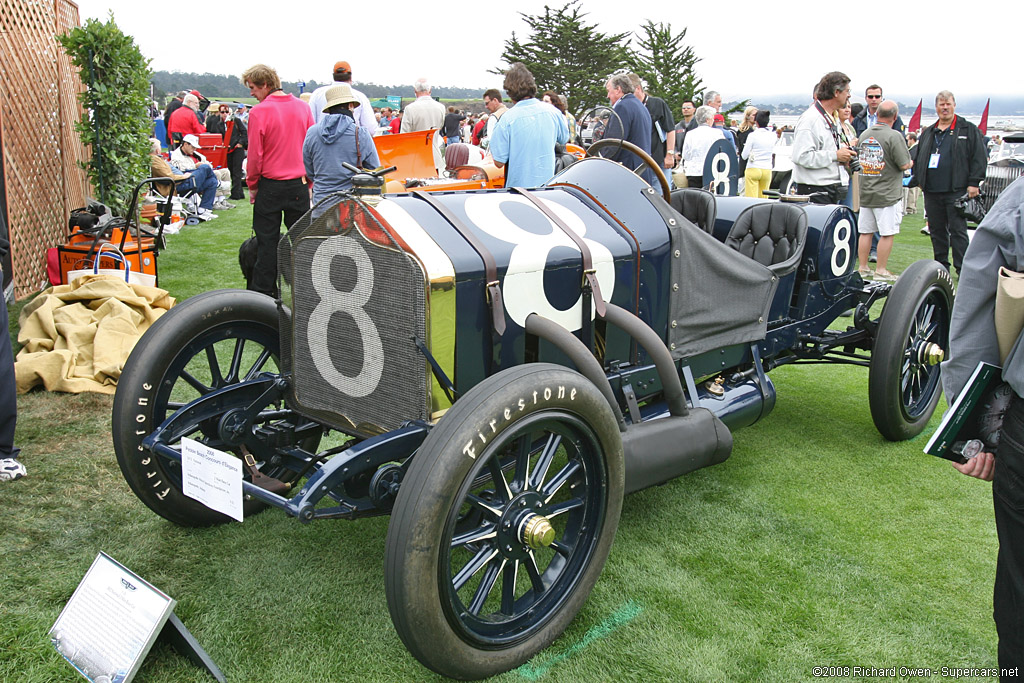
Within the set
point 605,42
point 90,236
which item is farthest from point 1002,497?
point 605,42

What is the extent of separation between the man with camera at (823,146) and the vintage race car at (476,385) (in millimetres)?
3657

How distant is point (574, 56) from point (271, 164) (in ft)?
157

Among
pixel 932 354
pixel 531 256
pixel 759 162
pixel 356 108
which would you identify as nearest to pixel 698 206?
pixel 932 354

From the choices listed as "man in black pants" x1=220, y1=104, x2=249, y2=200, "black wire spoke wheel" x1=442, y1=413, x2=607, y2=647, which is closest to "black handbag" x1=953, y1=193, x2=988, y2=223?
"black wire spoke wheel" x1=442, y1=413, x2=607, y2=647

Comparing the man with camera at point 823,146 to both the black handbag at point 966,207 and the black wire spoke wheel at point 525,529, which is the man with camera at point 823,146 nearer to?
the black handbag at point 966,207

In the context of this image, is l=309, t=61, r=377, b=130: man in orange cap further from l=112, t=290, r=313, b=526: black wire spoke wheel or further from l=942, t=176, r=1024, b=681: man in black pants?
l=942, t=176, r=1024, b=681: man in black pants

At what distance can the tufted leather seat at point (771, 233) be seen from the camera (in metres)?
4.05

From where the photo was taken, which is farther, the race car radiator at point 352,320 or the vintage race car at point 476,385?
the race car radiator at point 352,320

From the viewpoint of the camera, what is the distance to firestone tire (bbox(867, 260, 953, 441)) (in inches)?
155

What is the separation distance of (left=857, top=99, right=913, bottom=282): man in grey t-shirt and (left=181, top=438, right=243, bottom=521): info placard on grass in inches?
Answer: 285

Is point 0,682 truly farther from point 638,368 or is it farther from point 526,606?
point 638,368

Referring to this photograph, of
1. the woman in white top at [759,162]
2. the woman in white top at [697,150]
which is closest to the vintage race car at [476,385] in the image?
the woman in white top at [697,150]

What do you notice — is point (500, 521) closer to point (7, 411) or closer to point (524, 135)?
point (7, 411)

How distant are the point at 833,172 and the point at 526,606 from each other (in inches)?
229
